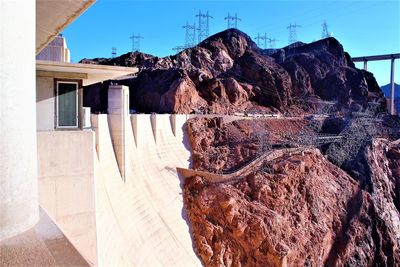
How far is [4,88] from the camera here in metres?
2.83

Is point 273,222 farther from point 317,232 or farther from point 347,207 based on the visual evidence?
point 347,207

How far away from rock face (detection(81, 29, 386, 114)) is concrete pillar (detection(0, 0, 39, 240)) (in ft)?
101

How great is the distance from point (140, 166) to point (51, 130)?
9.01 m

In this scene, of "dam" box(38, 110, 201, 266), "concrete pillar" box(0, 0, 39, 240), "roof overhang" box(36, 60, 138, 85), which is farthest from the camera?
"dam" box(38, 110, 201, 266)

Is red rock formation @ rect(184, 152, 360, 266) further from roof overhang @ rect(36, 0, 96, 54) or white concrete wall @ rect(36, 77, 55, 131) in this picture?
roof overhang @ rect(36, 0, 96, 54)

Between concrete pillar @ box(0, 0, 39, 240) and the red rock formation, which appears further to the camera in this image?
the red rock formation

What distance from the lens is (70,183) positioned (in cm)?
846

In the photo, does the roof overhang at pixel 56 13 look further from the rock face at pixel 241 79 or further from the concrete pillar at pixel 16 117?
the rock face at pixel 241 79

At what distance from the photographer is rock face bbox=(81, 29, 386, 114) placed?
36.6 meters

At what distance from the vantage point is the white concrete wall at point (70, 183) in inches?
315

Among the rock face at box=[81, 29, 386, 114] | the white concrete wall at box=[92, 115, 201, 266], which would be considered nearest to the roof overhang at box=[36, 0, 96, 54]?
the white concrete wall at box=[92, 115, 201, 266]

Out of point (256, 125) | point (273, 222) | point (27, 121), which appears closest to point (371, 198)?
point (256, 125)

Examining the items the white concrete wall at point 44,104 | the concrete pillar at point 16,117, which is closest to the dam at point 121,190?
the white concrete wall at point 44,104

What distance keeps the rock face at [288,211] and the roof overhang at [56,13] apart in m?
14.0
